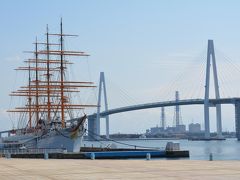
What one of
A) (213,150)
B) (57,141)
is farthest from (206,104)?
(57,141)

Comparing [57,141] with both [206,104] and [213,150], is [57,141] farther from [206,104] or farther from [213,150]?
[206,104]

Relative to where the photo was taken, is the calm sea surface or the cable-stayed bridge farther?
the cable-stayed bridge

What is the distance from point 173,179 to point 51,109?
58277 mm

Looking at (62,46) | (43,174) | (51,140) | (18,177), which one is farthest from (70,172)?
(62,46)

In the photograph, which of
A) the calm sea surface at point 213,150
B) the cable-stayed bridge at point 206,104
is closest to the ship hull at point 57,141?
the calm sea surface at point 213,150

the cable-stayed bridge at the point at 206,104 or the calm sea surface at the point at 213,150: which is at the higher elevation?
the cable-stayed bridge at the point at 206,104

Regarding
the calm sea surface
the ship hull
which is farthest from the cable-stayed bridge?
the ship hull

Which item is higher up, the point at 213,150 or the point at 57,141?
the point at 57,141

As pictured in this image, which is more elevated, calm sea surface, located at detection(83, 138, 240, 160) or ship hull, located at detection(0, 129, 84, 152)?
ship hull, located at detection(0, 129, 84, 152)

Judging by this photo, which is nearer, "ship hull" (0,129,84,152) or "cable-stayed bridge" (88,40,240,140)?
"ship hull" (0,129,84,152)

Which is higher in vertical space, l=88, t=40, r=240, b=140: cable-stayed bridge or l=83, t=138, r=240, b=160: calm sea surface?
l=88, t=40, r=240, b=140: cable-stayed bridge

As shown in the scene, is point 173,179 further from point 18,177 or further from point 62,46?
point 62,46

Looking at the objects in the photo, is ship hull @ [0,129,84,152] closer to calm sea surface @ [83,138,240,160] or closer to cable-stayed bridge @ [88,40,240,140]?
calm sea surface @ [83,138,240,160]

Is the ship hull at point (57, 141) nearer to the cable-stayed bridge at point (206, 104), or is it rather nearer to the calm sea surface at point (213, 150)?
the calm sea surface at point (213, 150)
